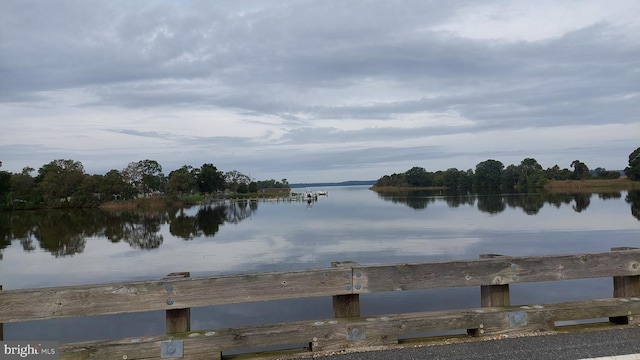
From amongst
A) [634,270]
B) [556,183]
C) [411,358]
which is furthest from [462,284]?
[556,183]

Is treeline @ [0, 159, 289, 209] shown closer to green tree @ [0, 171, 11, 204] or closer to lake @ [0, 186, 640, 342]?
green tree @ [0, 171, 11, 204]

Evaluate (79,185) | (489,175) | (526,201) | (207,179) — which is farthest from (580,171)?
(79,185)

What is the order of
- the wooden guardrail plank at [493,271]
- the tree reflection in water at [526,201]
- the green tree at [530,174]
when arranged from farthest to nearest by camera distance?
the green tree at [530,174]
the tree reflection in water at [526,201]
the wooden guardrail plank at [493,271]

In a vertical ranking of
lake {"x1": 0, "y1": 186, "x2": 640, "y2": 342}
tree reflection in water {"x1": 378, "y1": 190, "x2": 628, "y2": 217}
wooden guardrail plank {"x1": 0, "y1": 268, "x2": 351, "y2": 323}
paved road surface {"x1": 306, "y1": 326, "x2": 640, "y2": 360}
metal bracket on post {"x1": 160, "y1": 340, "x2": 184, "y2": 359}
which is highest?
wooden guardrail plank {"x1": 0, "y1": 268, "x2": 351, "y2": 323}

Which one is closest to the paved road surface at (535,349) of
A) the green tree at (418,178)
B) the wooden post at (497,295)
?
the wooden post at (497,295)

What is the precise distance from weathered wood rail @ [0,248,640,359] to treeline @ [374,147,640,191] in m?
107

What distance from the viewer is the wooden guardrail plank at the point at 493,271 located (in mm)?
4234

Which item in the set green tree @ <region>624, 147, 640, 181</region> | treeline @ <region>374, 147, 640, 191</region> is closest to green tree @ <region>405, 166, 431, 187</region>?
treeline @ <region>374, 147, 640, 191</region>

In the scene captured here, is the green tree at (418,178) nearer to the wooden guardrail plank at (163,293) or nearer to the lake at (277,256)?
the lake at (277,256)

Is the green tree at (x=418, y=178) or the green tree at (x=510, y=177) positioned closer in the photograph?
the green tree at (x=510, y=177)

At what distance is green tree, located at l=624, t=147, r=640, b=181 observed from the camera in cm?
9450

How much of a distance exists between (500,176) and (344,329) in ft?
475

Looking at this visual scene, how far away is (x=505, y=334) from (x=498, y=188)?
144 m

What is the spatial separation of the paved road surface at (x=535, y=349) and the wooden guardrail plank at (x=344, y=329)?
14cm
